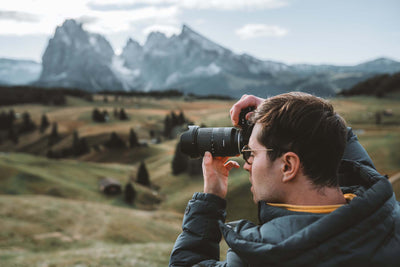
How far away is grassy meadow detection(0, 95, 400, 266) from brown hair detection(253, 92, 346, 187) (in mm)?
2413

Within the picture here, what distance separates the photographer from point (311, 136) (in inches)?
79.7

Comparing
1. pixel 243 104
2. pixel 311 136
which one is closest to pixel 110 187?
pixel 243 104

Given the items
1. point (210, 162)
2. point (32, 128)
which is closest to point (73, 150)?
point (32, 128)

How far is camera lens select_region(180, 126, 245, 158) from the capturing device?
116 inches

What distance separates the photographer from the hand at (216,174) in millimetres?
2553

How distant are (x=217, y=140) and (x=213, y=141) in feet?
0.13

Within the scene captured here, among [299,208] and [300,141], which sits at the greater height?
[300,141]

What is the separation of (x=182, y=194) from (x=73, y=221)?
27.4 meters

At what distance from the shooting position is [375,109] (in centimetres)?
9538

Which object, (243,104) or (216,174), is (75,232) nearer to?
(243,104)

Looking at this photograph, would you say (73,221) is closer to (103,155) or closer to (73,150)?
(103,155)

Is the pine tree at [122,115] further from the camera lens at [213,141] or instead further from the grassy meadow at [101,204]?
the camera lens at [213,141]

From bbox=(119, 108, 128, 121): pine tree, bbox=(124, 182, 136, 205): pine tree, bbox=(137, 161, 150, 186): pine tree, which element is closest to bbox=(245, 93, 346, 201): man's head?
bbox=(124, 182, 136, 205): pine tree

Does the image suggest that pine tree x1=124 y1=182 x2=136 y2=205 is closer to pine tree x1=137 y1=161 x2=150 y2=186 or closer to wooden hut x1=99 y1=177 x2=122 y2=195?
wooden hut x1=99 y1=177 x2=122 y2=195
